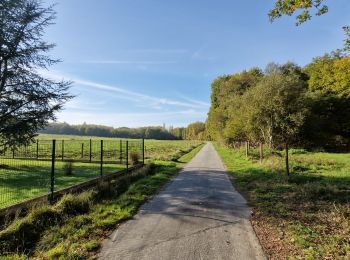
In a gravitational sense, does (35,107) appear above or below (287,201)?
above

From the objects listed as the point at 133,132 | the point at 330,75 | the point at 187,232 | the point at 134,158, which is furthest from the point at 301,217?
the point at 133,132

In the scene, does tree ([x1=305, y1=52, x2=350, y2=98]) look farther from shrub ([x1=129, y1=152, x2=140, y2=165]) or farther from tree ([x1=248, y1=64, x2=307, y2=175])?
shrub ([x1=129, y1=152, x2=140, y2=165])

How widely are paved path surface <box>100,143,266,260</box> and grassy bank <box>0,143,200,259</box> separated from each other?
0.37 meters

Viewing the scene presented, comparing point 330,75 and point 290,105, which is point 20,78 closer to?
point 290,105

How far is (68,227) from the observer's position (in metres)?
6.60

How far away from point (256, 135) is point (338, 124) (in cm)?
3358

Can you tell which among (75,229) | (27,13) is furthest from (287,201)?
(27,13)

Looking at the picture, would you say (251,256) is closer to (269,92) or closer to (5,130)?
(5,130)

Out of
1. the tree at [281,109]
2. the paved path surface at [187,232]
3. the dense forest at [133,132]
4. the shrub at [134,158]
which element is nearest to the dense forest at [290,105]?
the tree at [281,109]

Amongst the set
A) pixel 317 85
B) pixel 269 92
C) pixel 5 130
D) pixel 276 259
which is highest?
pixel 317 85

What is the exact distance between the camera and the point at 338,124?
45.2m

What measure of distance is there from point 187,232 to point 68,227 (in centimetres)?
267

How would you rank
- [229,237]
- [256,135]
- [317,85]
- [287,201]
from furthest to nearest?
[317,85] → [256,135] → [287,201] → [229,237]

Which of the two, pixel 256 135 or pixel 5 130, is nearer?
pixel 5 130
